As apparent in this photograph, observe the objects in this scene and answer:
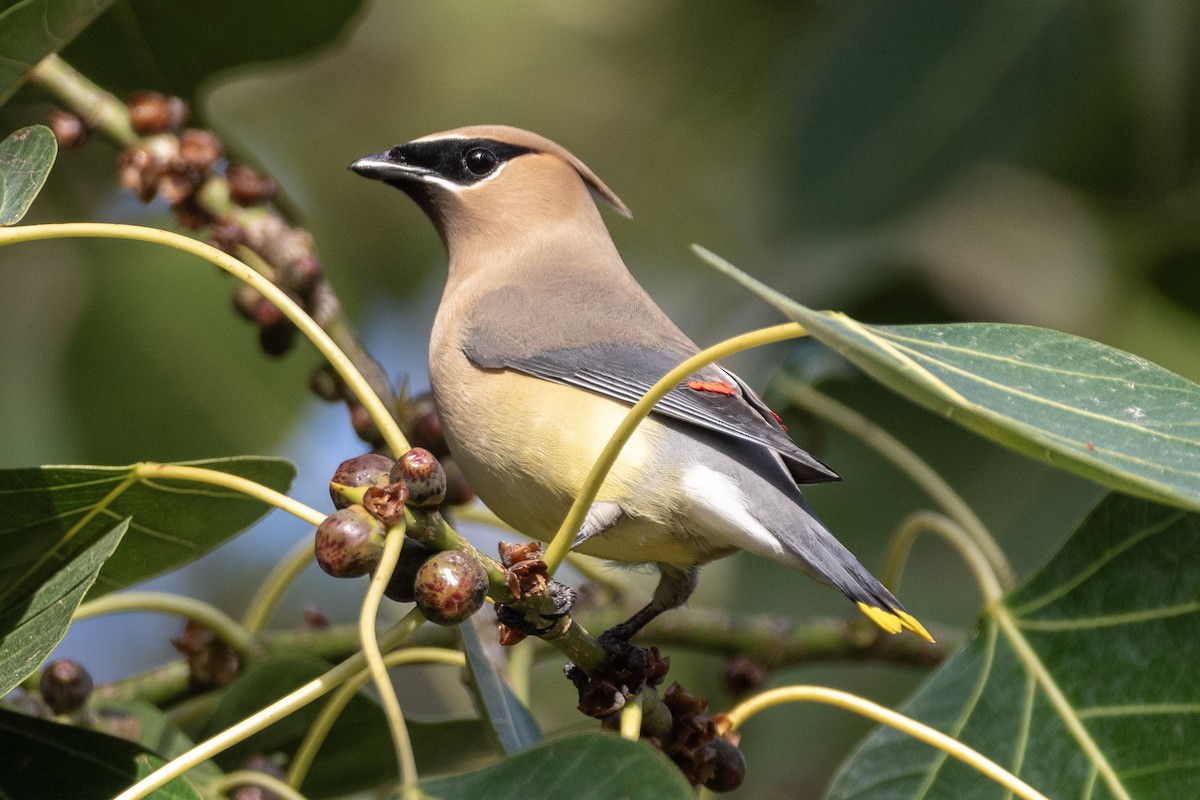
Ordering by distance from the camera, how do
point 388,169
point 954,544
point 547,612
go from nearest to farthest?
1. point 547,612
2. point 954,544
3. point 388,169

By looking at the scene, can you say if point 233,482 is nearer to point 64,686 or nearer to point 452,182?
point 64,686

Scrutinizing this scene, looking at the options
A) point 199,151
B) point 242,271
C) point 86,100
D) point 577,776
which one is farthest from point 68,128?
point 577,776

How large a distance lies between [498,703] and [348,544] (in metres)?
0.56

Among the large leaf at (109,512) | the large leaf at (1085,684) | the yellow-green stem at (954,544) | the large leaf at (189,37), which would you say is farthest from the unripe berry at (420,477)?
the large leaf at (189,37)

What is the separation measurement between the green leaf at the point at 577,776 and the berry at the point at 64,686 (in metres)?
0.87

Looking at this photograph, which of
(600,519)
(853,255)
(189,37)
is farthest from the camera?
(853,255)

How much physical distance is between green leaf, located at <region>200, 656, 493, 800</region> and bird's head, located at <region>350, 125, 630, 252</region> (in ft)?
4.32

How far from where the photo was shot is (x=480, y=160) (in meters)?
3.65

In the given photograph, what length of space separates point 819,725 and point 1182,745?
2.42 m

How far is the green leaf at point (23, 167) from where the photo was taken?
7.03 ft

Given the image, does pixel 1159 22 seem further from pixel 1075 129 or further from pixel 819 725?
pixel 819 725

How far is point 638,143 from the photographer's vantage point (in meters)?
7.02

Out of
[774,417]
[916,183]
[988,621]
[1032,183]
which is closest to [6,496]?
[774,417]

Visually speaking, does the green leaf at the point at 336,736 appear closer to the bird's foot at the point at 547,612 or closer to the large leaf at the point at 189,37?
the bird's foot at the point at 547,612
